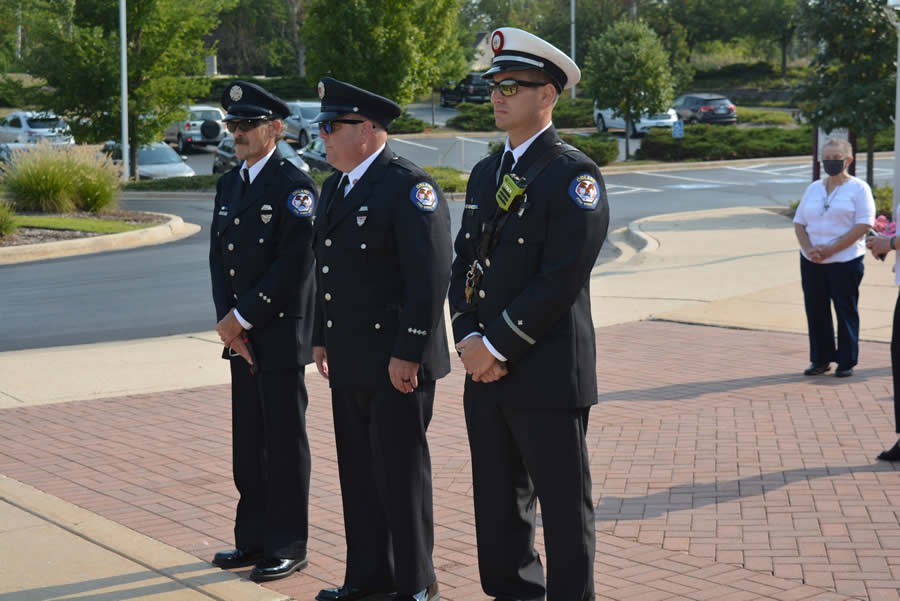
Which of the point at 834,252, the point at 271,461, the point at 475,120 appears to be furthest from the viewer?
the point at 475,120

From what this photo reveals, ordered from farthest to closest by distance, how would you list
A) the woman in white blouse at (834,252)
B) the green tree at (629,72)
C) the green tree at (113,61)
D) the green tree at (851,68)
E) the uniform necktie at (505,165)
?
the green tree at (629,72) → the green tree at (113,61) → the green tree at (851,68) → the woman in white blouse at (834,252) → the uniform necktie at (505,165)

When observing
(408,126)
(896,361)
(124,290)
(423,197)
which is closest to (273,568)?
A: (423,197)

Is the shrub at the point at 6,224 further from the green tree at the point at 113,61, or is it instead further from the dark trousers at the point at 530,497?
the dark trousers at the point at 530,497

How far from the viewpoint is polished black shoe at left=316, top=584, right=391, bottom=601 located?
4.74m

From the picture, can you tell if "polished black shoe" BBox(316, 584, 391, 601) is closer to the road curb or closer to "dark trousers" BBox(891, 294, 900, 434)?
"dark trousers" BBox(891, 294, 900, 434)

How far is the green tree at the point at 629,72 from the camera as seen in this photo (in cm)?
3644

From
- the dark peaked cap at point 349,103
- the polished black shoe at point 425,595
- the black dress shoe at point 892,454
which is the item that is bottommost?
the black dress shoe at point 892,454

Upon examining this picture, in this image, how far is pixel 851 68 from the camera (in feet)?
70.8

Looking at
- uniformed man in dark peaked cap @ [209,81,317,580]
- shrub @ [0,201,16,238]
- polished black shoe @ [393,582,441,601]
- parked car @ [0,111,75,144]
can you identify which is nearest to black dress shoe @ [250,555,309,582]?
uniformed man in dark peaked cap @ [209,81,317,580]

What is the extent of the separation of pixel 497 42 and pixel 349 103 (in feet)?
2.17

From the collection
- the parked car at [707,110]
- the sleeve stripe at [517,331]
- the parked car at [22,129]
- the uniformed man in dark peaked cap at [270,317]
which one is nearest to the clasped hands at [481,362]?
the sleeve stripe at [517,331]

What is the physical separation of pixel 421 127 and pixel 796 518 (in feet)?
141

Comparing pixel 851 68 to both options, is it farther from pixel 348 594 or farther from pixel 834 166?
pixel 348 594

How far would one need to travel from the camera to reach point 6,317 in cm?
1238
